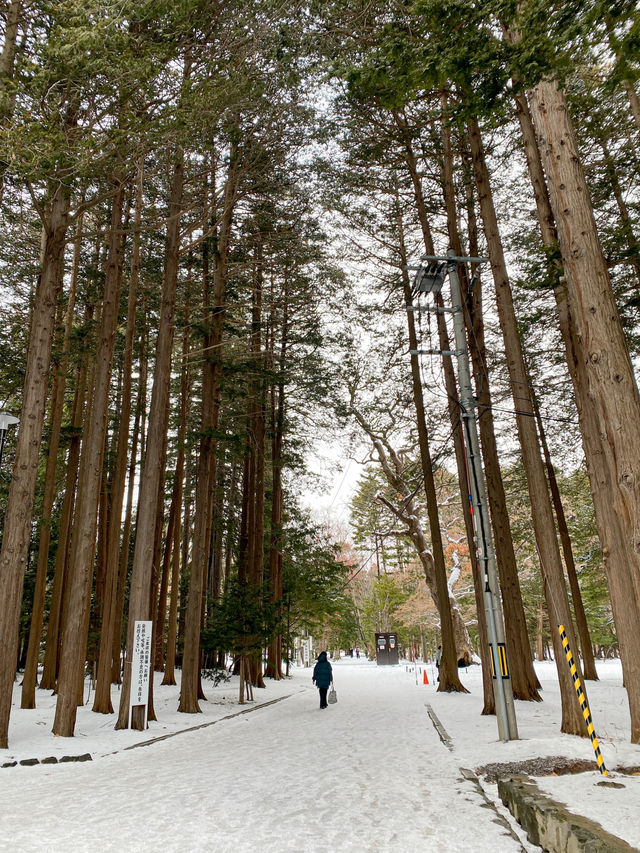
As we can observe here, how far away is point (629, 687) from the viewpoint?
652 centimetres

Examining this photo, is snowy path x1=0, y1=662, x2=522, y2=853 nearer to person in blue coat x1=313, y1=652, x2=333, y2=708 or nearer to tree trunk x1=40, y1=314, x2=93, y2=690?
person in blue coat x1=313, y1=652, x2=333, y2=708

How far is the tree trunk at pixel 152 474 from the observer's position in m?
9.77

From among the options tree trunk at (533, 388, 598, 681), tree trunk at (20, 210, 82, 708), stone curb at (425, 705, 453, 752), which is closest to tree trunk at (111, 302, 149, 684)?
tree trunk at (20, 210, 82, 708)

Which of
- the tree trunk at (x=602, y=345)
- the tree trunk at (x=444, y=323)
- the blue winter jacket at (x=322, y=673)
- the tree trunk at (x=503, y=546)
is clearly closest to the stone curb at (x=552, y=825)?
the tree trunk at (x=602, y=345)

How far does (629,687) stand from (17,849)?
6.32 m

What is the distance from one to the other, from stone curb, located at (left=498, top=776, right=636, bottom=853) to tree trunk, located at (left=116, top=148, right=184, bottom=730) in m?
6.98

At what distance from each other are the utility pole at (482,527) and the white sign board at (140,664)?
5.89 m

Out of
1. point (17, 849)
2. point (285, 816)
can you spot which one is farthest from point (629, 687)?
point (17, 849)

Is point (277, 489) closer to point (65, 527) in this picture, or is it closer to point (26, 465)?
point (65, 527)

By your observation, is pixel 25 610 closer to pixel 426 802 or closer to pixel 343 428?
pixel 343 428

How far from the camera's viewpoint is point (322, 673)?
13898 millimetres

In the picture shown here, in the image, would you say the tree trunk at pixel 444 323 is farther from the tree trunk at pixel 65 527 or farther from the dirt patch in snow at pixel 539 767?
the tree trunk at pixel 65 527

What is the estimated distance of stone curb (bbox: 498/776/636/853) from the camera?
2.88 meters

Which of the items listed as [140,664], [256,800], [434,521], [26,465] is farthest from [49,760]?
[434,521]
